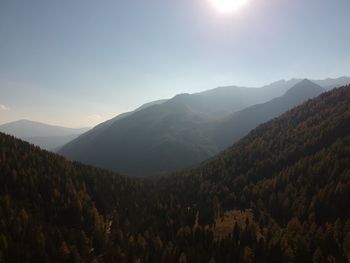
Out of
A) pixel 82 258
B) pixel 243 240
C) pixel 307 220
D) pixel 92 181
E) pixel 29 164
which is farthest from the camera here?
pixel 92 181

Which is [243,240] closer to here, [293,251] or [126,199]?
[293,251]

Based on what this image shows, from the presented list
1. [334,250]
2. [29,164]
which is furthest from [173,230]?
[29,164]

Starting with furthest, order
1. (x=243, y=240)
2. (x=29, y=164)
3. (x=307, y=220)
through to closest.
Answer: (x=29, y=164) < (x=307, y=220) < (x=243, y=240)

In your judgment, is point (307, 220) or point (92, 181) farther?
point (92, 181)

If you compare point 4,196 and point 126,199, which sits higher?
point 4,196

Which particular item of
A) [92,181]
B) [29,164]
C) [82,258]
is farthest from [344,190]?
[29,164]

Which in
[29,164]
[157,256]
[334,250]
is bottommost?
[334,250]
